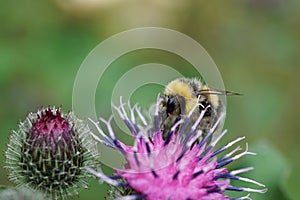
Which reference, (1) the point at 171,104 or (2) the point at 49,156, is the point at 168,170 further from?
(2) the point at 49,156

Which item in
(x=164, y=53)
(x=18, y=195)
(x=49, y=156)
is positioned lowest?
(x=18, y=195)

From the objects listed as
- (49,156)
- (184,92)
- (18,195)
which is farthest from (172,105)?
(18,195)

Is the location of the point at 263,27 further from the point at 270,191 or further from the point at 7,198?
the point at 7,198

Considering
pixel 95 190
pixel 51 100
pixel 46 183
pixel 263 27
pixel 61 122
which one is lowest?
pixel 46 183

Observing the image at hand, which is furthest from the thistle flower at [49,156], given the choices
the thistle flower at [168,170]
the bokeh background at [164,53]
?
the bokeh background at [164,53]

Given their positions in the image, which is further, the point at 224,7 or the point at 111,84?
the point at 224,7

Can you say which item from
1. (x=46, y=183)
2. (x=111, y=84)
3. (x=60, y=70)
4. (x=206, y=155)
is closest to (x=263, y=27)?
(x=111, y=84)
